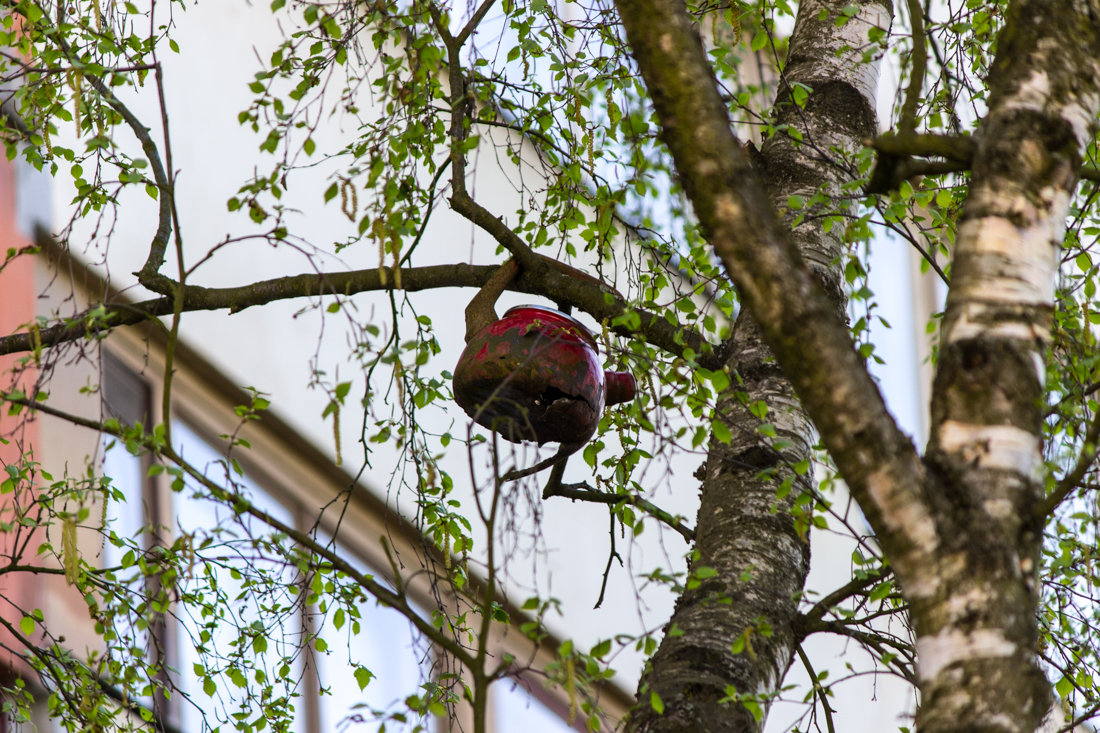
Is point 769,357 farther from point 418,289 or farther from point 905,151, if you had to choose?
point 905,151

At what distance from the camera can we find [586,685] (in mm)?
1873

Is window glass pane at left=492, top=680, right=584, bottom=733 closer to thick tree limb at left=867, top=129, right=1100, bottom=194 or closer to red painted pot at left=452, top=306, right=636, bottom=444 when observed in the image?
red painted pot at left=452, top=306, right=636, bottom=444

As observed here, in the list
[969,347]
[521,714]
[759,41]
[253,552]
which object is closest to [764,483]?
[969,347]

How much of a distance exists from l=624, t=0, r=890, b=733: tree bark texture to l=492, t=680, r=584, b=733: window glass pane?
11.1 feet

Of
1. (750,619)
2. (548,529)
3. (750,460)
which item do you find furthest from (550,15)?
(548,529)

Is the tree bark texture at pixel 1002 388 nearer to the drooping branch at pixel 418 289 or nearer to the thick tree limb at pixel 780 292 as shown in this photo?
the thick tree limb at pixel 780 292

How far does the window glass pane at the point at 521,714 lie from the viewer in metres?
5.82

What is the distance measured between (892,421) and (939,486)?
97mm

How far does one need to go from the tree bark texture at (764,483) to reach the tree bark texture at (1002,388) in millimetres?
198

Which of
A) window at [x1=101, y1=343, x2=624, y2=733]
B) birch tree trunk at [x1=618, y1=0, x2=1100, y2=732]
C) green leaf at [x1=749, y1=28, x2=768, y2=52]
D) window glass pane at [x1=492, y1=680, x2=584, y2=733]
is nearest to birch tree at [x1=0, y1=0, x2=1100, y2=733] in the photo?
birch tree trunk at [x1=618, y1=0, x2=1100, y2=732]

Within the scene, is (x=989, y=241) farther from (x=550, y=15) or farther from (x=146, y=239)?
(x=146, y=239)

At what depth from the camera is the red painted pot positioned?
7.97ft

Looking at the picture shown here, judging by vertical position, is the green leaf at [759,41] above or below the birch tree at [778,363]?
above

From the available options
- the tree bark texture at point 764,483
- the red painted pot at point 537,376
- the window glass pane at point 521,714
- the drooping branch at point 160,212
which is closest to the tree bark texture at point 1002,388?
the tree bark texture at point 764,483
